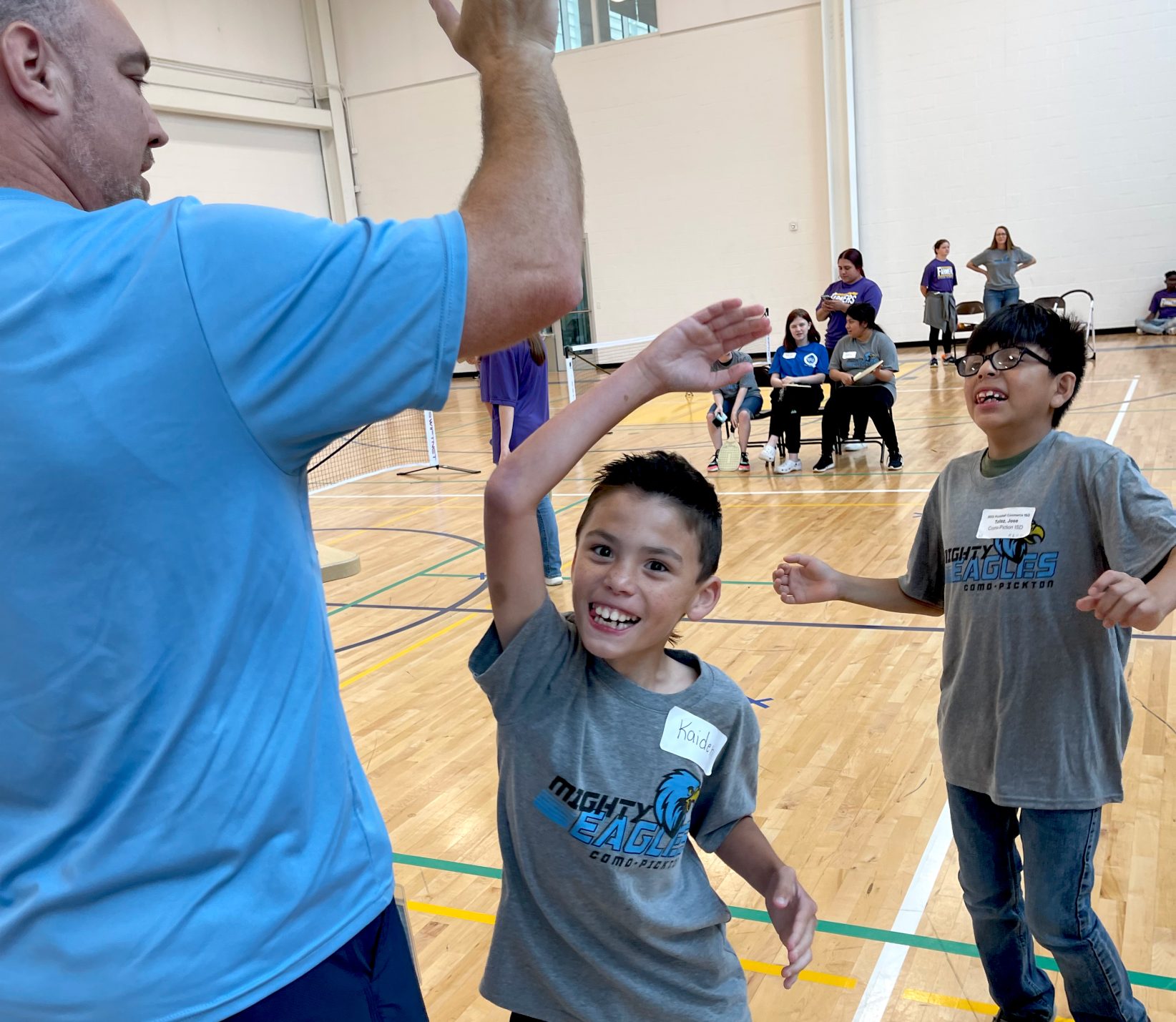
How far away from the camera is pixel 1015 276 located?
51.0ft

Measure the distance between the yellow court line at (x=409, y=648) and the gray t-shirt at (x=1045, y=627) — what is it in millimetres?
3371

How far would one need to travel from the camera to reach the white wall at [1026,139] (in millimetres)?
14820

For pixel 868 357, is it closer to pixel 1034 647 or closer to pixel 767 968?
pixel 767 968

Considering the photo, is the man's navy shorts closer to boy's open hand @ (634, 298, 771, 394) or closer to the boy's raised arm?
the boy's raised arm

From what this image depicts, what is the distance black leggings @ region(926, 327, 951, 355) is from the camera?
15426mm

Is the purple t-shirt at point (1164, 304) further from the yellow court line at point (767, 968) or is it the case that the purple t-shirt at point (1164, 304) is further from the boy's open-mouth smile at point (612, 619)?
the boy's open-mouth smile at point (612, 619)

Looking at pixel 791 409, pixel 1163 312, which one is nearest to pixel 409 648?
pixel 791 409

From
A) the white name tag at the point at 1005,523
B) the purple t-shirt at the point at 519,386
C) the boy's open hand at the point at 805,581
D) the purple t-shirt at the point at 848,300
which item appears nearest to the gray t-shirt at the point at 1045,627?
the white name tag at the point at 1005,523

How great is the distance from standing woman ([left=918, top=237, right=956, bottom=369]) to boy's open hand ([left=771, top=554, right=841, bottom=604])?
14020 millimetres

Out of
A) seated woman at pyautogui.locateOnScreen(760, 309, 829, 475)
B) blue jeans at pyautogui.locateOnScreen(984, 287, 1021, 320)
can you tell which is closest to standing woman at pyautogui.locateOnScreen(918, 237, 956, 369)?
blue jeans at pyautogui.locateOnScreen(984, 287, 1021, 320)

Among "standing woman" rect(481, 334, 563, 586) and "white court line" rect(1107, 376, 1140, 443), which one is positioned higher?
"standing woman" rect(481, 334, 563, 586)

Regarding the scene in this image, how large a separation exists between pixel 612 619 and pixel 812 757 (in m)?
2.53

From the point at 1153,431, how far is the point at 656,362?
8.83 metres

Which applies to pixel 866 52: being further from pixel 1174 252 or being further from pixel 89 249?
pixel 89 249
